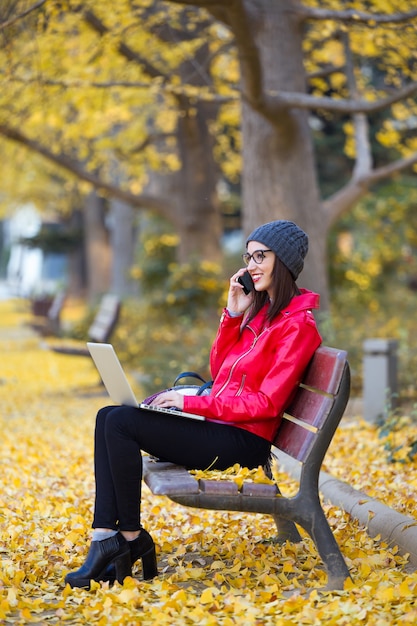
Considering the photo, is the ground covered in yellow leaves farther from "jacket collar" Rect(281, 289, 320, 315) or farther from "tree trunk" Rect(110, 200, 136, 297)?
"tree trunk" Rect(110, 200, 136, 297)

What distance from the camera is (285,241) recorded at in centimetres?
442

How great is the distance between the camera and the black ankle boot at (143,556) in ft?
14.0

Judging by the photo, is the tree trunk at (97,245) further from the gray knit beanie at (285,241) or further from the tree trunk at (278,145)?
the gray knit beanie at (285,241)

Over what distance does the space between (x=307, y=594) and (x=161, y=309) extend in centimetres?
1272

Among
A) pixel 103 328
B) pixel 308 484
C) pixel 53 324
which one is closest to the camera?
pixel 308 484

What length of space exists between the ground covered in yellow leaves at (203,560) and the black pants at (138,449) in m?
0.33

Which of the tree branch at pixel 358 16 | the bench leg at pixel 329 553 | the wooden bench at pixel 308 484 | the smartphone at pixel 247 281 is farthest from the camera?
the tree branch at pixel 358 16

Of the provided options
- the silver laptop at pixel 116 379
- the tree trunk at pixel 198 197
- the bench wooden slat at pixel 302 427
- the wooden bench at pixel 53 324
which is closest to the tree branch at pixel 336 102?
the bench wooden slat at pixel 302 427

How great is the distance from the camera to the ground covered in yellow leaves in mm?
3852

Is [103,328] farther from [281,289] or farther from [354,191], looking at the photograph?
[281,289]

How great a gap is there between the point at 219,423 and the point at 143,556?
25.8 inches

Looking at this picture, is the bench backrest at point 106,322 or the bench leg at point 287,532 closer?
the bench leg at point 287,532

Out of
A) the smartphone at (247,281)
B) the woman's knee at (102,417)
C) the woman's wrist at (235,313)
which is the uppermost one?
the smartphone at (247,281)

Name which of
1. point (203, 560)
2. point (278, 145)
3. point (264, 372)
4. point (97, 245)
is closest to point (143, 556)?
point (203, 560)
